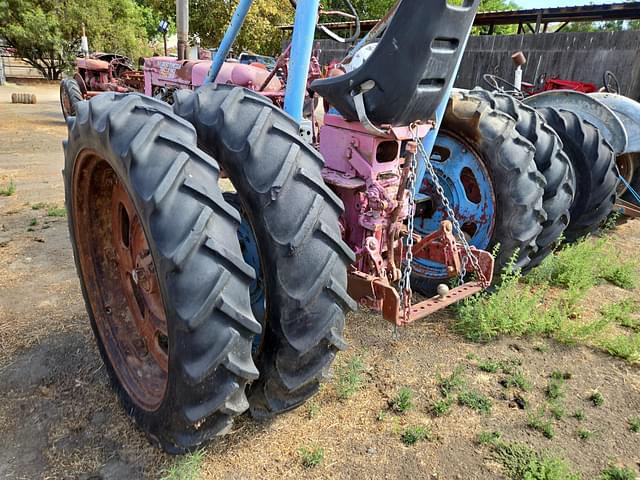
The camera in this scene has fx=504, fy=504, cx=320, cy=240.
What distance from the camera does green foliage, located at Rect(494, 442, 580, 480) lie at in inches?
86.9

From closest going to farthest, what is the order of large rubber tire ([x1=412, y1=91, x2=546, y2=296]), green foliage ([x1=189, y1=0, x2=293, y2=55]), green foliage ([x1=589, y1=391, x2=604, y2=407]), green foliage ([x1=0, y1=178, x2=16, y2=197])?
1. green foliage ([x1=589, y1=391, x2=604, y2=407])
2. large rubber tire ([x1=412, y1=91, x2=546, y2=296])
3. green foliage ([x1=0, y1=178, x2=16, y2=197])
4. green foliage ([x1=189, y1=0, x2=293, y2=55])

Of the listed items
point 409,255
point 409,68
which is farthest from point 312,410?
point 409,68

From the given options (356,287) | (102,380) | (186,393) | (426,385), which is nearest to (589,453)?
(426,385)

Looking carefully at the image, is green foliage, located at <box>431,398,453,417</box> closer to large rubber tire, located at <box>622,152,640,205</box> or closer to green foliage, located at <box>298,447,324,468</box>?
green foliage, located at <box>298,447,324,468</box>

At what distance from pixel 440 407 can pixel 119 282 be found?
183 cm

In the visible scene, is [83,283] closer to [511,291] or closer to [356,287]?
[356,287]

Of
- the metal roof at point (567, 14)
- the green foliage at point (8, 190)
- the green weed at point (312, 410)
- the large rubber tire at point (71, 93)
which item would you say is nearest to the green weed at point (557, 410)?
the green weed at point (312, 410)

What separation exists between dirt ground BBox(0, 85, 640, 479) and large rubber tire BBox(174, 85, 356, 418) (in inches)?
18.3

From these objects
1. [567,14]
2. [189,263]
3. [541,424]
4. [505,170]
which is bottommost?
[541,424]

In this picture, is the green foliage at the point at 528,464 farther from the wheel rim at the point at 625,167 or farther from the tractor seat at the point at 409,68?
the wheel rim at the point at 625,167

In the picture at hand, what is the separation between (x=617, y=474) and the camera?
7.41ft

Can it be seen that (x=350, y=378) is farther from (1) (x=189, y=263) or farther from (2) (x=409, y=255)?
(1) (x=189, y=263)

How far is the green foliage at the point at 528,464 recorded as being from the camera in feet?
7.24

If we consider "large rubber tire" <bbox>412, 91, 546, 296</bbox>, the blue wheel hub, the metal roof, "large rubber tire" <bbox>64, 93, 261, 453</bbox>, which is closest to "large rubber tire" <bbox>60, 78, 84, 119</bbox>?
the metal roof
